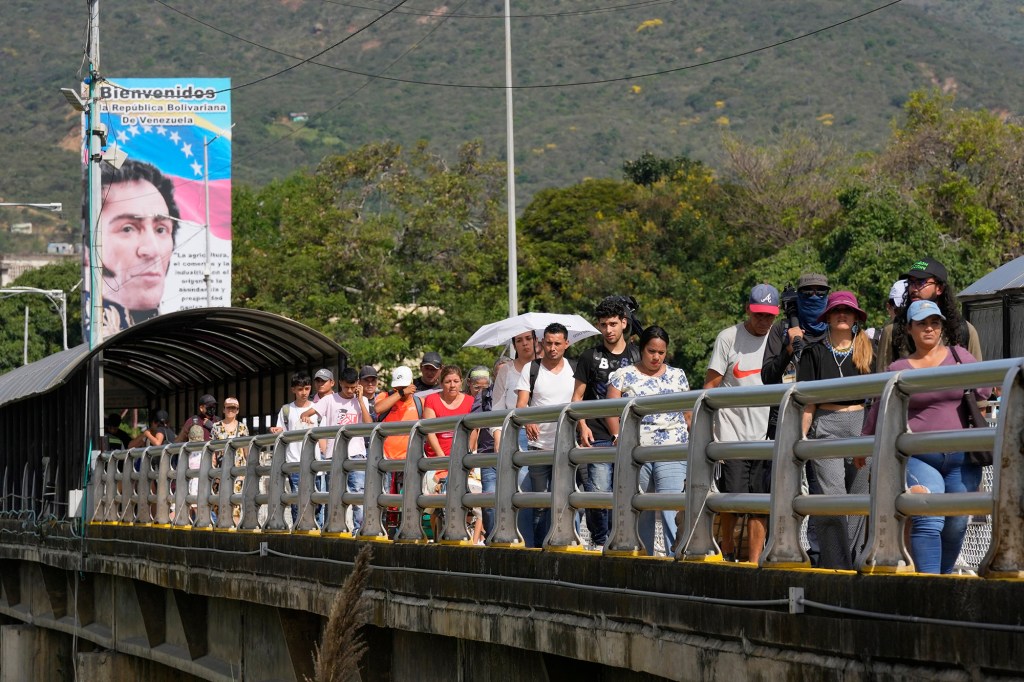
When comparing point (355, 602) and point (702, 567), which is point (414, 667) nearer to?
point (702, 567)

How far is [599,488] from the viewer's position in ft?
32.3

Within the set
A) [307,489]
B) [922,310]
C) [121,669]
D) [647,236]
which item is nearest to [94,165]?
[121,669]

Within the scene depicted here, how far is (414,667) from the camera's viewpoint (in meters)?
10.8

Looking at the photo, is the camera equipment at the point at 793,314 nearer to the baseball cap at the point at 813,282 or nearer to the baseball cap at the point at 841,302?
the baseball cap at the point at 813,282

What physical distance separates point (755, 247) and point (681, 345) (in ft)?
26.9

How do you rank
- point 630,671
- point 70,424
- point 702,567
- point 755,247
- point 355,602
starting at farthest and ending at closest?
point 755,247 → point 70,424 → point 630,671 → point 702,567 → point 355,602

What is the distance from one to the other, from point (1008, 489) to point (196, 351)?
19.9m

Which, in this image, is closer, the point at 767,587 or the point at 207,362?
the point at 767,587

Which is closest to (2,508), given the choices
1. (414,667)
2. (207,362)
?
(207,362)

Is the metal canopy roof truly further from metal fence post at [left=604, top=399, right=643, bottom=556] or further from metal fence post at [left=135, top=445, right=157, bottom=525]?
metal fence post at [left=604, top=399, right=643, bottom=556]

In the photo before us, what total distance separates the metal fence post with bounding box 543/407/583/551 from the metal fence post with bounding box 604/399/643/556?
676 millimetres

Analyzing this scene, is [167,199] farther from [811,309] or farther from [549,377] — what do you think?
[811,309]

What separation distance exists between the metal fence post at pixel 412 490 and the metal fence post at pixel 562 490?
2.11 meters

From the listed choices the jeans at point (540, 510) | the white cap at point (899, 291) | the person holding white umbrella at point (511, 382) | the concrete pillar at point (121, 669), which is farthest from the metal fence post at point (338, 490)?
the concrete pillar at point (121, 669)
